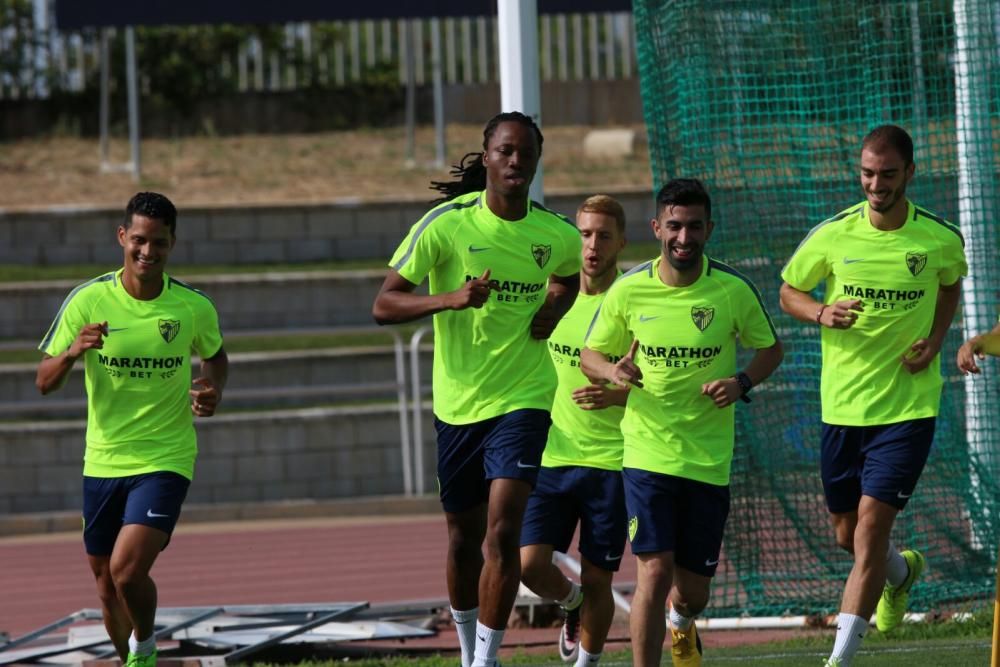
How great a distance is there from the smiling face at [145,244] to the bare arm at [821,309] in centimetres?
271

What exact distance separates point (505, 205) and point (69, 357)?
1.94 metres

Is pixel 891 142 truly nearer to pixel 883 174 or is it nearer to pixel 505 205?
pixel 883 174

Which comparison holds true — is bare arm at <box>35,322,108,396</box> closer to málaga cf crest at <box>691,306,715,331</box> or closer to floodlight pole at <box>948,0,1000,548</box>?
málaga cf crest at <box>691,306,715,331</box>

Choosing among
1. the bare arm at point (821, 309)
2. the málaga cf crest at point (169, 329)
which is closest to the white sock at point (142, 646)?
the málaga cf crest at point (169, 329)

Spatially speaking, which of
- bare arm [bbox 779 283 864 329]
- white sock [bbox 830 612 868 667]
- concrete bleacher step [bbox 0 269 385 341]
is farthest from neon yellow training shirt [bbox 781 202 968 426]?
concrete bleacher step [bbox 0 269 385 341]

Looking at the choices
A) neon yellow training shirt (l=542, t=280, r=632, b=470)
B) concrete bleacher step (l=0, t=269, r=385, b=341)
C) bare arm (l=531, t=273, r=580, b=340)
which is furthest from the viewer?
concrete bleacher step (l=0, t=269, r=385, b=341)

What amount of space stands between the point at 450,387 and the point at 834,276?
1.76 meters

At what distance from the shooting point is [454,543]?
24.9 ft

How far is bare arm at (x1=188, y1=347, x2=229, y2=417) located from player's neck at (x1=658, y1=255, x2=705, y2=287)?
199 centimetres

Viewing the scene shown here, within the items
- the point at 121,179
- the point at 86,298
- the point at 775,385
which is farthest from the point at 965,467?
the point at 121,179

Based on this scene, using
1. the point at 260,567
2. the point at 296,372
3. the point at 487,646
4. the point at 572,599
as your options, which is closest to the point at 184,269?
the point at 296,372

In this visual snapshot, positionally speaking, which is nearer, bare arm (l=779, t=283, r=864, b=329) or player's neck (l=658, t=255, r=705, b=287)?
player's neck (l=658, t=255, r=705, b=287)

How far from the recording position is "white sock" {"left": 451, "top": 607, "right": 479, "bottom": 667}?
25.1 ft

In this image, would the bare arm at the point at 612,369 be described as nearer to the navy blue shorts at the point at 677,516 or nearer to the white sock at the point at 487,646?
the navy blue shorts at the point at 677,516
